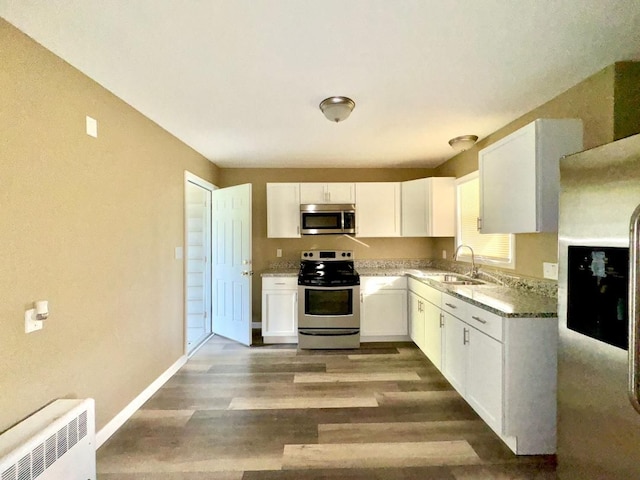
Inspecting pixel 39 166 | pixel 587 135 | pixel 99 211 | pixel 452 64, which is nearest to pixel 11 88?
pixel 39 166

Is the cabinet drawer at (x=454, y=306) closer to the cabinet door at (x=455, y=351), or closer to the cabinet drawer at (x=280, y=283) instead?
the cabinet door at (x=455, y=351)

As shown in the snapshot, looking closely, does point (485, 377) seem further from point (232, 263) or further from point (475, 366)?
point (232, 263)

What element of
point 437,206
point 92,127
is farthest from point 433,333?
point 92,127

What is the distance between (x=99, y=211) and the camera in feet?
6.55

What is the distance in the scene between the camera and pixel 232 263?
382cm

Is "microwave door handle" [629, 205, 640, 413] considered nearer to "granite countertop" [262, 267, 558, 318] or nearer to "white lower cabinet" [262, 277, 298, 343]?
"granite countertop" [262, 267, 558, 318]

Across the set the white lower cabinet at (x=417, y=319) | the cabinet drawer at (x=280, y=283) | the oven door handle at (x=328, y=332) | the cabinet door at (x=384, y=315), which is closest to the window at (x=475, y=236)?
the white lower cabinet at (x=417, y=319)

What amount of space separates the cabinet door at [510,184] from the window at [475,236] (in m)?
0.45

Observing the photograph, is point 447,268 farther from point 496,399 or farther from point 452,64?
point 452,64

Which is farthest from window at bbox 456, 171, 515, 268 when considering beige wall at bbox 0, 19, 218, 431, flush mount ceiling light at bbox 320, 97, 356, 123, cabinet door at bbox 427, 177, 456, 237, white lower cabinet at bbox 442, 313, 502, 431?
beige wall at bbox 0, 19, 218, 431

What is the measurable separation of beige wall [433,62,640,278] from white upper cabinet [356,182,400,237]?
179 centimetres

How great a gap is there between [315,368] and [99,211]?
2.34 metres

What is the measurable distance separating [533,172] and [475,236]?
1.54 m

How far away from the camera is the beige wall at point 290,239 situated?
174 inches
